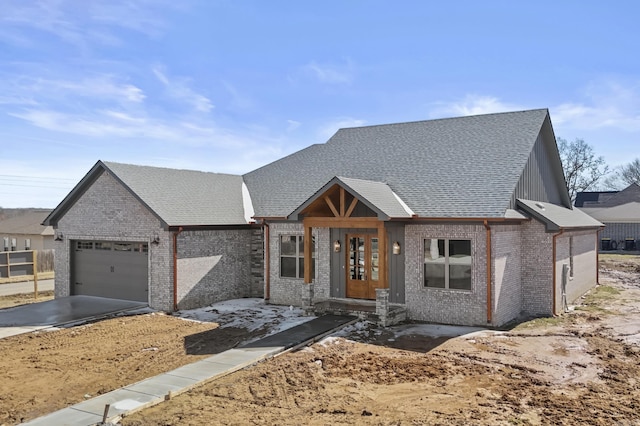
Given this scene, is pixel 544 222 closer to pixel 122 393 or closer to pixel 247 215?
pixel 247 215

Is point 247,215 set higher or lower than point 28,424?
higher

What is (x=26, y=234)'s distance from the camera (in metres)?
37.7

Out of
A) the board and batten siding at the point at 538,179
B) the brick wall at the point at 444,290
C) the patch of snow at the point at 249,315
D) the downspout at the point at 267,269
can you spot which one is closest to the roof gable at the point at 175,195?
the downspout at the point at 267,269

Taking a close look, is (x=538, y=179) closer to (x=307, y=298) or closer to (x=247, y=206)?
(x=307, y=298)

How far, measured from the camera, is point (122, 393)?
8.77 m

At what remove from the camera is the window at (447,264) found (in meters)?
14.5

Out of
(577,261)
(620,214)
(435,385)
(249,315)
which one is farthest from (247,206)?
(620,214)

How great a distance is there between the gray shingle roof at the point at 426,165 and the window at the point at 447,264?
91 centimetres

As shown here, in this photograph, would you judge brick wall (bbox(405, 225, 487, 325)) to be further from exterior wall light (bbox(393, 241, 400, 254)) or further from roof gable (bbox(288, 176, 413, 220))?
roof gable (bbox(288, 176, 413, 220))

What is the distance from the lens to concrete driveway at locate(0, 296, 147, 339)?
574 inches

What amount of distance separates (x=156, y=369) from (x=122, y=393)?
1.65 m

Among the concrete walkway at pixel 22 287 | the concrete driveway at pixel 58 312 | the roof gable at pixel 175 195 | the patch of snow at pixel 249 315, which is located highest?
the roof gable at pixel 175 195

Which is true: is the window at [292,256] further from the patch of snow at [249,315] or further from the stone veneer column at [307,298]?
the stone veneer column at [307,298]

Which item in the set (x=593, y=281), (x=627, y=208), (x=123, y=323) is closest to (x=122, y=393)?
(x=123, y=323)
